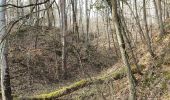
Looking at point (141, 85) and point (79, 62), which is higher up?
point (79, 62)

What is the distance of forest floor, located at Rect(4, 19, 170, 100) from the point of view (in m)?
10.5

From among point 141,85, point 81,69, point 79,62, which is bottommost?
point 81,69

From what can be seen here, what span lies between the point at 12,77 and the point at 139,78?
779 centimetres

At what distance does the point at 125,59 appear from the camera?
5.84 metres

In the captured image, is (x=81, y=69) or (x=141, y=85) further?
(x=81, y=69)

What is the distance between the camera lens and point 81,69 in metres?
19.5

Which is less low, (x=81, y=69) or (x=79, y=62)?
(x=79, y=62)

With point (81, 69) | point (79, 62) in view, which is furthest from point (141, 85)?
point (81, 69)

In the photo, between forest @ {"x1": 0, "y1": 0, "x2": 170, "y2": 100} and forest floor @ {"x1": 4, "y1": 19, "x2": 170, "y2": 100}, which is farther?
forest floor @ {"x1": 4, "y1": 19, "x2": 170, "y2": 100}

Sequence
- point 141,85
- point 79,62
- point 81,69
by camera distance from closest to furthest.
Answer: point 141,85, point 79,62, point 81,69

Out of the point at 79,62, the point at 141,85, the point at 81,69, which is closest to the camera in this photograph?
the point at 141,85

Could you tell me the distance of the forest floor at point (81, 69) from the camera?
34.3ft

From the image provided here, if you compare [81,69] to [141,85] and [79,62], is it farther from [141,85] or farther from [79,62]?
[141,85]

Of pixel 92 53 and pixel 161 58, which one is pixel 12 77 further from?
pixel 92 53
